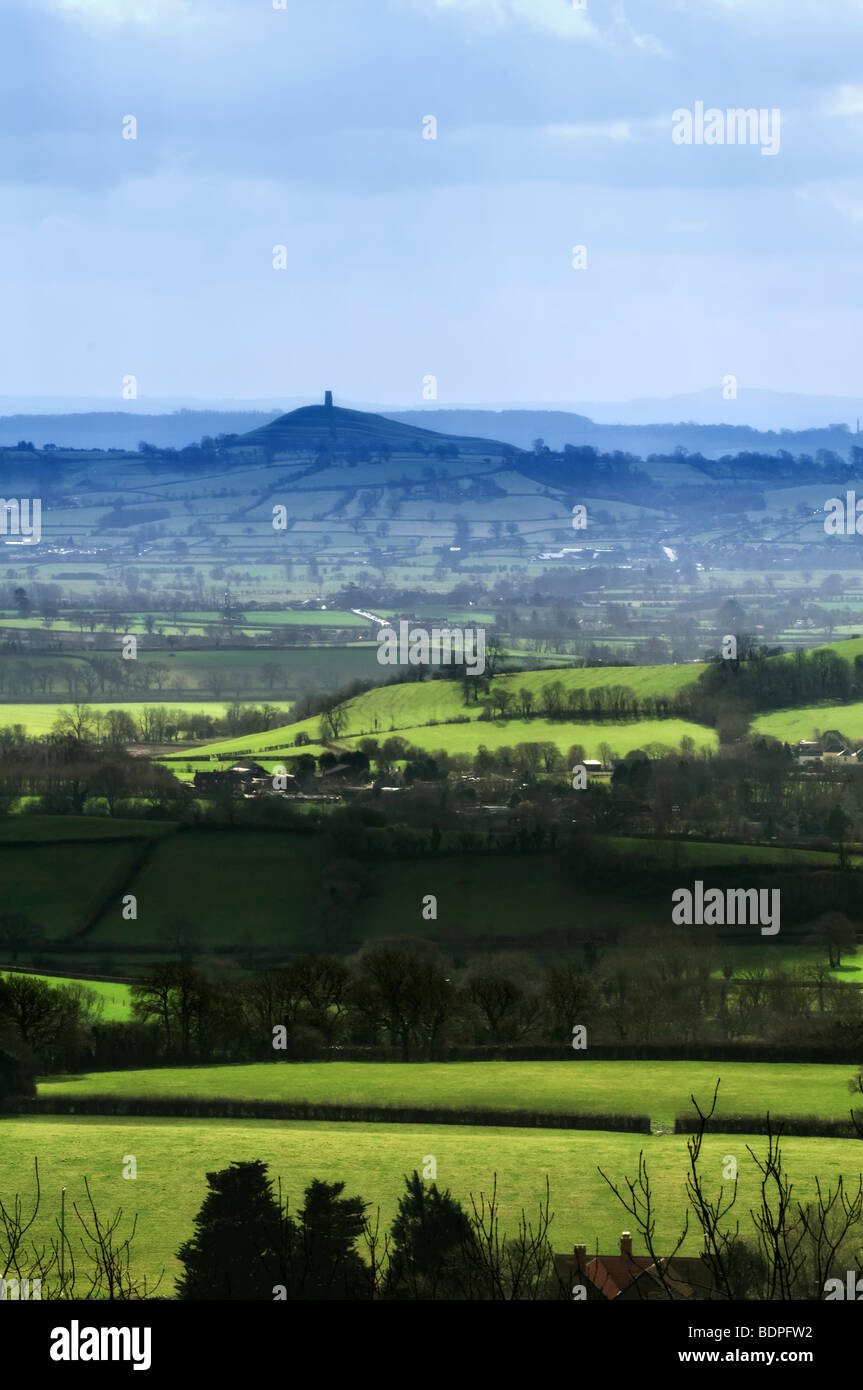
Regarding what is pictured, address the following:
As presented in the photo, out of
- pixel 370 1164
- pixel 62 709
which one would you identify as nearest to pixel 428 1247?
pixel 370 1164

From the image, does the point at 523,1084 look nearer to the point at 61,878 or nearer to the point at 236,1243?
the point at 236,1243

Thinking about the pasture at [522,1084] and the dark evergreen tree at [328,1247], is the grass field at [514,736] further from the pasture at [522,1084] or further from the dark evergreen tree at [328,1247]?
the dark evergreen tree at [328,1247]

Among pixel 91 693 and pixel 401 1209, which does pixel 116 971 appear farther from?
pixel 91 693

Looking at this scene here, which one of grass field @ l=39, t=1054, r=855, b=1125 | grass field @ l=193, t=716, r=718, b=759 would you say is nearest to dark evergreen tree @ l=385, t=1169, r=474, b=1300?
grass field @ l=39, t=1054, r=855, b=1125

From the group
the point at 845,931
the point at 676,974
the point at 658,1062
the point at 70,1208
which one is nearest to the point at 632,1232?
the point at 70,1208

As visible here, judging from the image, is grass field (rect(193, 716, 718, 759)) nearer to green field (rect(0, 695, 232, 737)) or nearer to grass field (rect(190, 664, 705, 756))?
grass field (rect(190, 664, 705, 756))
